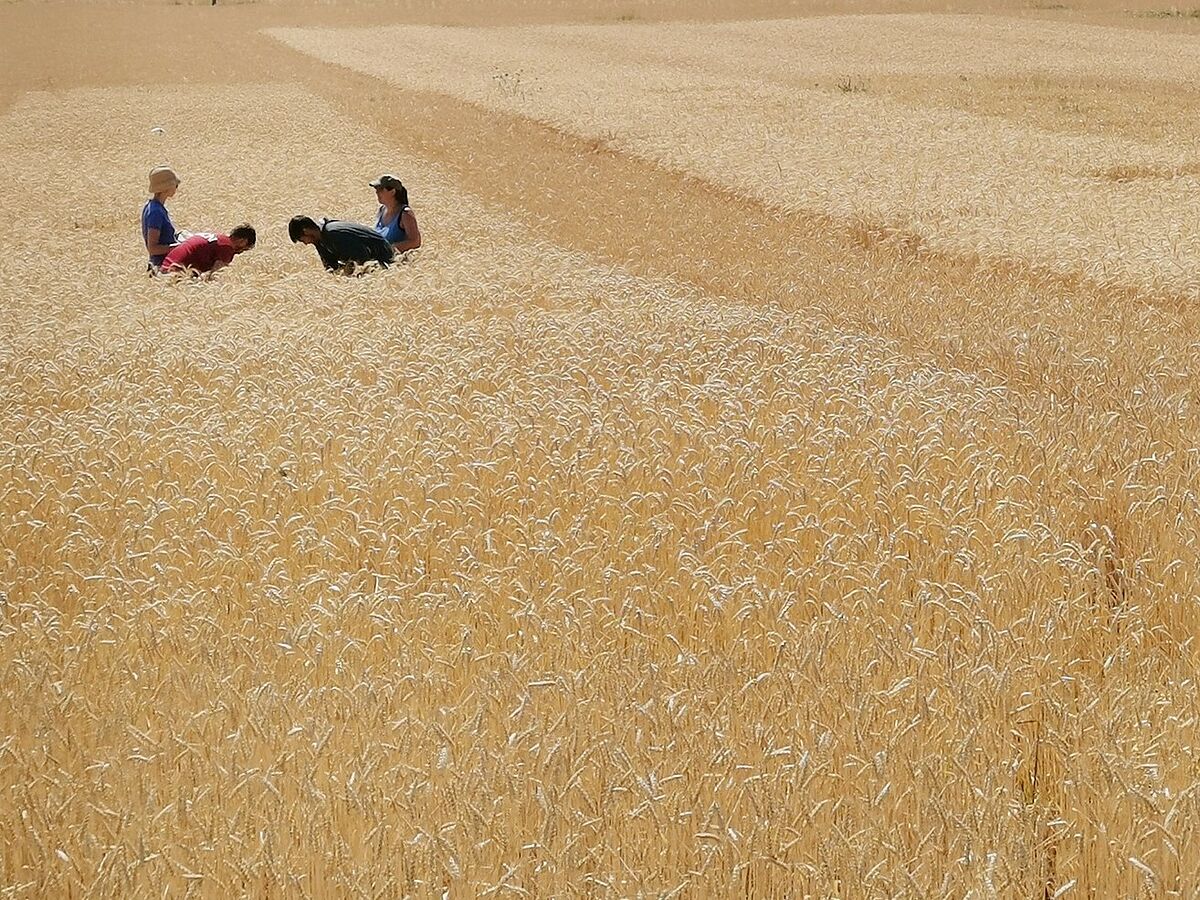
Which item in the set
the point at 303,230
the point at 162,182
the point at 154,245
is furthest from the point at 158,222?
the point at 303,230

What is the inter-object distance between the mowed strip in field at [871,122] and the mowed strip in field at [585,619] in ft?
16.6

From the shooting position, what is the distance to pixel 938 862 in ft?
8.76

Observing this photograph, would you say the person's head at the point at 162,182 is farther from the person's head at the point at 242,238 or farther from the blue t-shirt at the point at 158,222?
the person's head at the point at 242,238

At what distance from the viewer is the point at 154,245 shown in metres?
10.6

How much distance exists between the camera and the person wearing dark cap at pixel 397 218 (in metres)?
11.1

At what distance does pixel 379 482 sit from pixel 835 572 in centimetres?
195

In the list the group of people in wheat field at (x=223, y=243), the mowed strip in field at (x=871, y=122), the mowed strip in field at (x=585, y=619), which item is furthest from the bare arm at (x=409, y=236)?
the mowed strip in field at (x=871, y=122)

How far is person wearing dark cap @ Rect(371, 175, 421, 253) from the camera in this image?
1105 cm

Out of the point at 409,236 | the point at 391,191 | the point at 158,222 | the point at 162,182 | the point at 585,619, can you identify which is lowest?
the point at 409,236

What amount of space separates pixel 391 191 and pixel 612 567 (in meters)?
7.47

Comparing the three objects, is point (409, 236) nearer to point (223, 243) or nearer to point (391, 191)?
point (391, 191)

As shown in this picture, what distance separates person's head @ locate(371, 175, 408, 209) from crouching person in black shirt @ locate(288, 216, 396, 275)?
0.54 metres

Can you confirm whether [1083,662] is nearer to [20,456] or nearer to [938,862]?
[938,862]

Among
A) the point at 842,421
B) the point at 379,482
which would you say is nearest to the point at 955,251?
the point at 842,421
